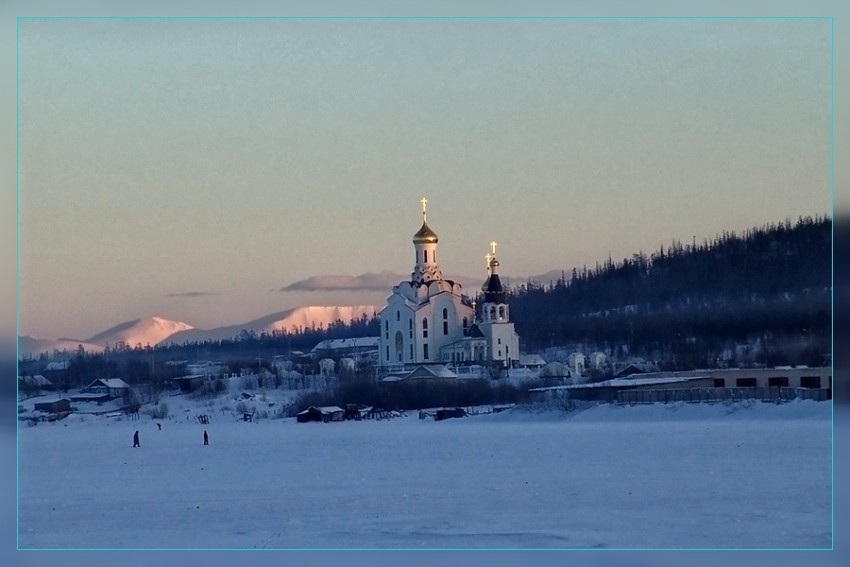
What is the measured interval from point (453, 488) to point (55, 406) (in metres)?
12.6

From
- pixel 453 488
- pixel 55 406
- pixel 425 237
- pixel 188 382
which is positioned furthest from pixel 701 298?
pixel 453 488

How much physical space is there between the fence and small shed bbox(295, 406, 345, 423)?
173 inches

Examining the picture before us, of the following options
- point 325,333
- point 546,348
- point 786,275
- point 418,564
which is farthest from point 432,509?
point 546,348

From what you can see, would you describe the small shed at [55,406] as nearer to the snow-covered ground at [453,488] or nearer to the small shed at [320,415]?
the small shed at [320,415]

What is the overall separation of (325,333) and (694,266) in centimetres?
711

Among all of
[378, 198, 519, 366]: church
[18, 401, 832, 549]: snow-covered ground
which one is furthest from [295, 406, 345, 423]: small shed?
[378, 198, 519, 366]: church

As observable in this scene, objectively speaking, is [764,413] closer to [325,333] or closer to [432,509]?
[432,509]

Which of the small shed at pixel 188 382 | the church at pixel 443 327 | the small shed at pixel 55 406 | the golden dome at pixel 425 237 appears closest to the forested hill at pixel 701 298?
the church at pixel 443 327

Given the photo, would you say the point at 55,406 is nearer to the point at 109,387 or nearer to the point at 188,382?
the point at 109,387

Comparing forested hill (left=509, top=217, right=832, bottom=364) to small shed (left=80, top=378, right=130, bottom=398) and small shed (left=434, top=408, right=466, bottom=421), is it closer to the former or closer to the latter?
small shed (left=434, top=408, right=466, bottom=421)

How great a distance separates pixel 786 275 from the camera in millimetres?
27781

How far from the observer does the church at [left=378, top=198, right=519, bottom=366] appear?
3325 centimetres

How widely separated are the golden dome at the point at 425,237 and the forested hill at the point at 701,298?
2.50 m

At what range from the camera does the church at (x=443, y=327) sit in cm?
3325
